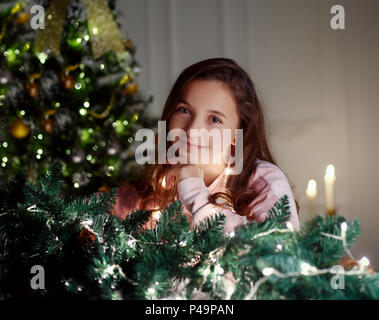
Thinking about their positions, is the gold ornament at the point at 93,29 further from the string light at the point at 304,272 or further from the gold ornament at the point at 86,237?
the string light at the point at 304,272

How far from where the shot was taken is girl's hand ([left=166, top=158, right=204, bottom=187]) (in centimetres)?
102

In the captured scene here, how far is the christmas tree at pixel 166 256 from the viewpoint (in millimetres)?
528

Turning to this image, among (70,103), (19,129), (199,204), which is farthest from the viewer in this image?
(70,103)

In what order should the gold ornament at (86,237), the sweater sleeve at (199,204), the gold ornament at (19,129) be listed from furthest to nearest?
the gold ornament at (19,129) < the sweater sleeve at (199,204) < the gold ornament at (86,237)

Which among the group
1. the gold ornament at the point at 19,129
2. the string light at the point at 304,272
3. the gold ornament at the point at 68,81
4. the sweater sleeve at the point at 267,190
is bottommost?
the string light at the point at 304,272

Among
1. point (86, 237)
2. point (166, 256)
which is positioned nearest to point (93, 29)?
point (86, 237)

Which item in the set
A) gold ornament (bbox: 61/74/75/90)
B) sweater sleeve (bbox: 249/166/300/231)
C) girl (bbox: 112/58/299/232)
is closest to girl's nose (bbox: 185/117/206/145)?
girl (bbox: 112/58/299/232)

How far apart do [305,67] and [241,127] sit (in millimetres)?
653

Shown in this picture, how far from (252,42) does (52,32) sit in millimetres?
743

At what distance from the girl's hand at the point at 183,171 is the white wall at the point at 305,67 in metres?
0.59

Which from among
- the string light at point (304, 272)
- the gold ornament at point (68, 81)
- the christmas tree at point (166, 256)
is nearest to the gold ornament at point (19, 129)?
the gold ornament at point (68, 81)

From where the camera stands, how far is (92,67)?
1928mm

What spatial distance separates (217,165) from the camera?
105cm

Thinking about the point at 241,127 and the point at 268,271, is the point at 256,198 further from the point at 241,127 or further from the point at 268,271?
the point at 268,271
